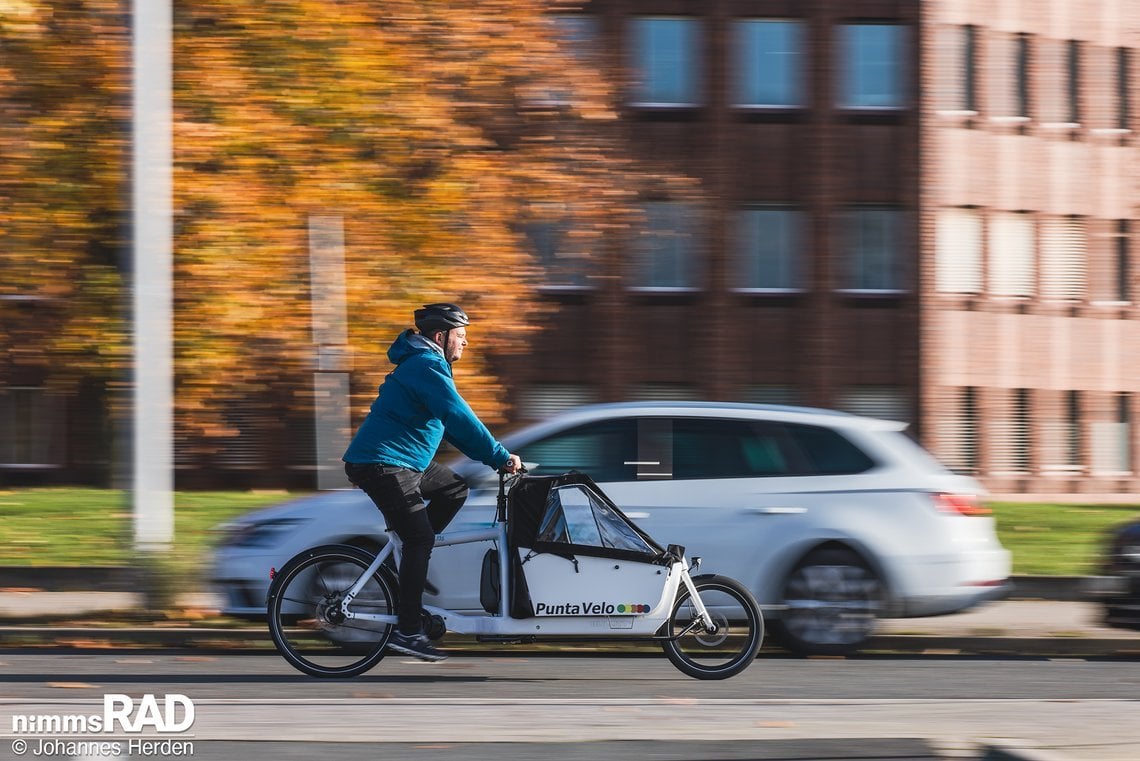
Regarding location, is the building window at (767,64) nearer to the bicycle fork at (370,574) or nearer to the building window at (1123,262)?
the building window at (1123,262)

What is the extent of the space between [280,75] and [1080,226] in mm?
21336

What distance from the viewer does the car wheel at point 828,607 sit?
10945mm

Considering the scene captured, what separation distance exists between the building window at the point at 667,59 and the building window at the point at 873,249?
344cm

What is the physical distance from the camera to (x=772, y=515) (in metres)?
11.0

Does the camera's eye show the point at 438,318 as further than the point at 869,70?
No

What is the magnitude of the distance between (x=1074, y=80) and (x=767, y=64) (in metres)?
6.56

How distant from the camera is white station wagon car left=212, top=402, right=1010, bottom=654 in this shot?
35.9ft

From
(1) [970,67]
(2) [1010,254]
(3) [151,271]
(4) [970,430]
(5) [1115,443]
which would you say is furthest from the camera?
(5) [1115,443]

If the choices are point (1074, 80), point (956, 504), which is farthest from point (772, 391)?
point (956, 504)

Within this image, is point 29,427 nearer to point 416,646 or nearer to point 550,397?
point 550,397

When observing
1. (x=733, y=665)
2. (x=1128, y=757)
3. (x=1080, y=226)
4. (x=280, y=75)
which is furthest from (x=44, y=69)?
(x=1080, y=226)

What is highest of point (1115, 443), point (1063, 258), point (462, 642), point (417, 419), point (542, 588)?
point (1063, 258)

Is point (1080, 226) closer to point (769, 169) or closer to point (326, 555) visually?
point (769, 169)

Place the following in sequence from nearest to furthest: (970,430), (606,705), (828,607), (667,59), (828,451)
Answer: (606,705) → (828,607) → (828,451) → (667,59) → (970,430)
